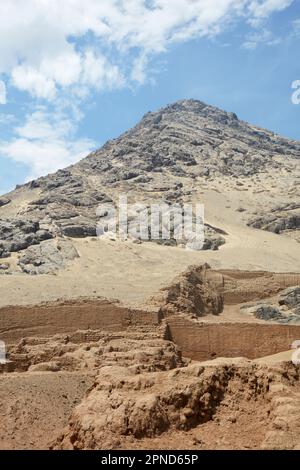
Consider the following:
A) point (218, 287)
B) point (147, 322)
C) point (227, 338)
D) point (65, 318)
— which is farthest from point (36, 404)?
point (218, 287)

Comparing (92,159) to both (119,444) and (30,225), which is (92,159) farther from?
(119,444)

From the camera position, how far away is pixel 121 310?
1650 centimetres

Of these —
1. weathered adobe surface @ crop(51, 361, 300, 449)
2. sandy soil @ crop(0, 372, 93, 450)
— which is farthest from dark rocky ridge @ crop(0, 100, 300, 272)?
weathered adobe surface @ crop(51, 361, 300, 449)

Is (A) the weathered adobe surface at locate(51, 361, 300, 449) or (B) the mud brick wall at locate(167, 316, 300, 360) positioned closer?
(A) the weathered adobe surface at locate(51, 361, 300, 449)

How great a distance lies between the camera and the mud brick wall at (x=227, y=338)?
1680 centimetres

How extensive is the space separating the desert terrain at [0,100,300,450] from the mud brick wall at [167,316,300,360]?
3 centimetres

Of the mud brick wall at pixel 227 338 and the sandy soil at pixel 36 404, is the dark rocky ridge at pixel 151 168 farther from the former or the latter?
the sandy soil at pixel 36 404

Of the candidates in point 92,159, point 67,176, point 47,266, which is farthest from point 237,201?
point 47,266

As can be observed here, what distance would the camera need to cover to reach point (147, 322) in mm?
16500

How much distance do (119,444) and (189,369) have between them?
1.86m

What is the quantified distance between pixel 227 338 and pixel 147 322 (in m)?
2.64

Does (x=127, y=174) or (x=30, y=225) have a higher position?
(x=127, y=174)

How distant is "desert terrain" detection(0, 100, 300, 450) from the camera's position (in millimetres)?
7617

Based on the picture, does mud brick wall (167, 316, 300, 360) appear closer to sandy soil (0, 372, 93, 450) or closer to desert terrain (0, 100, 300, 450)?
desert terrain (0, 100, 300, 450)
